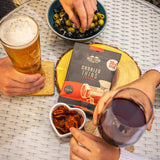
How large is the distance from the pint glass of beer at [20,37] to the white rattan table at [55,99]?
0.26 metres

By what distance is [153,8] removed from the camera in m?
1.07

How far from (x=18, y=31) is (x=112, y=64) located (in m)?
0.45

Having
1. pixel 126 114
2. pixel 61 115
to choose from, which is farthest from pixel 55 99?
pixel 126 114

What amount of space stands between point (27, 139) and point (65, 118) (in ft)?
0.60

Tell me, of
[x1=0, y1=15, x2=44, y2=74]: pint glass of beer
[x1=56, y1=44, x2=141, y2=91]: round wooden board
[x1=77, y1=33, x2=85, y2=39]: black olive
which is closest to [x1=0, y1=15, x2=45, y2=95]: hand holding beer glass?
[x1=0, y1=15, x2=44, y2=74]: pint glass of beer

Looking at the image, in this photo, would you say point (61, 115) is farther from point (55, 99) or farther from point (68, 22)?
point (68, 22)

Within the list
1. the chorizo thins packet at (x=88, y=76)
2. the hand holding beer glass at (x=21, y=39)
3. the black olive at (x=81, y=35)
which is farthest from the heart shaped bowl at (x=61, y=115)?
the black olive at (x=81, y=35)

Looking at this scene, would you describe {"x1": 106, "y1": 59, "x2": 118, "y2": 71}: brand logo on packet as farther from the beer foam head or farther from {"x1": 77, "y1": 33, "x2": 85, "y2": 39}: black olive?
the beer foam head

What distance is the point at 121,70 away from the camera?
87 centimetres

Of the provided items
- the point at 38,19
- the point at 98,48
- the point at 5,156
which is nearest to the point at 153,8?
the point at 98,48

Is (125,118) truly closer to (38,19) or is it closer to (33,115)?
(33,115)

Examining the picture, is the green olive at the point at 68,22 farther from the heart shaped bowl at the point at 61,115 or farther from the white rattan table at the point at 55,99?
the heart shaped bowl at the point at 61,115

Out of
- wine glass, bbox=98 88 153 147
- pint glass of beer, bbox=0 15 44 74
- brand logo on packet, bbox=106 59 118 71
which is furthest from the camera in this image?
brand logo on packet, bbox=106 59 118 71

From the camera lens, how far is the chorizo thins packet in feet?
2.60
